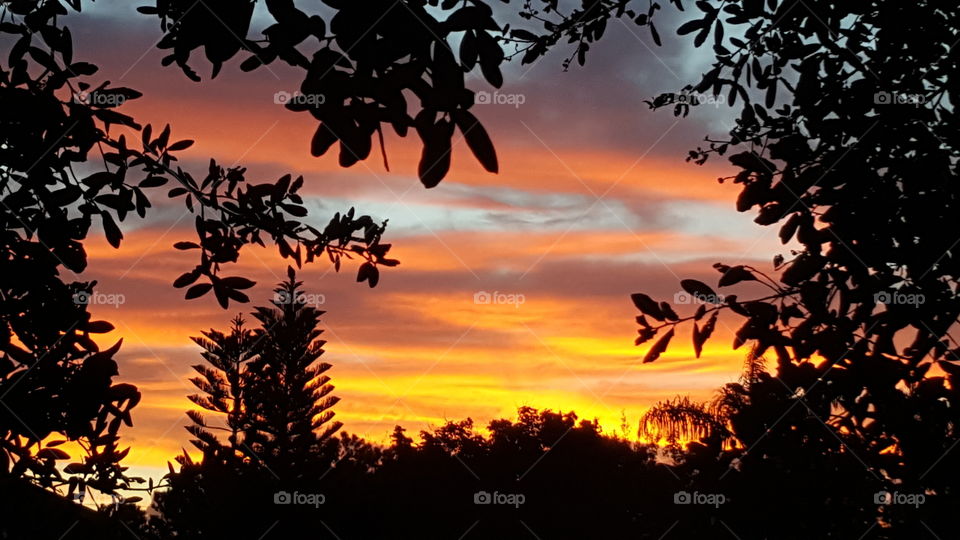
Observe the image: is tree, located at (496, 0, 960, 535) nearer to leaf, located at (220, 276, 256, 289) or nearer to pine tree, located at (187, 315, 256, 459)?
leaf, located at (220, 276, 256, 289)

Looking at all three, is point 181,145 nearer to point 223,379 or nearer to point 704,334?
point 704,334

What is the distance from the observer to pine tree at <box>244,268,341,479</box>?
118 feet

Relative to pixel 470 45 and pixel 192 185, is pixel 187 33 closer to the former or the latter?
pixel 470 45

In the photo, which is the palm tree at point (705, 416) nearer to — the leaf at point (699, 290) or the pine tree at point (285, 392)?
the leaf at point (699, 290)

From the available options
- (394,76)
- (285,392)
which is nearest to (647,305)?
(394,76)

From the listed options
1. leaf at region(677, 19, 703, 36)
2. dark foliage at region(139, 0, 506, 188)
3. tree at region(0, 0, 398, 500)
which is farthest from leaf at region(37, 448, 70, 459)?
leaf at region(677, 19, 703, 36)

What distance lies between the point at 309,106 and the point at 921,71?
9.84ft

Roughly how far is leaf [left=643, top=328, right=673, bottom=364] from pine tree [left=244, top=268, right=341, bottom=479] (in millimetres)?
33198

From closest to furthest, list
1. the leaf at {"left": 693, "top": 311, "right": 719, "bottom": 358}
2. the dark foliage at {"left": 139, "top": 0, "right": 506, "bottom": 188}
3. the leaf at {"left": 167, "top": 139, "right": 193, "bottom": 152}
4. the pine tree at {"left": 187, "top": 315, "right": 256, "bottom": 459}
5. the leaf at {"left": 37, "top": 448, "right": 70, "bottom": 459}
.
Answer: the dark foliage at {"left": 139, "top": 0, "right": 506, "bottom": 188} → the leaf at {"left": 693, "top": 311, "right": 719, "bottom": 358} → the leaf at {"left": 37, "top": 448, "right": 70, "bottom": 459} → the leaf at {"left": 167, "top": 139, "right": 193, "bottom": 152} → the pine tree at {"left": 187, "top": 315, "right": 256, "bottom": 459}

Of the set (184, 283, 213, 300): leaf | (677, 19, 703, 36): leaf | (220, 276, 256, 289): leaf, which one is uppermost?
(677, 19, 703, 36): leaf

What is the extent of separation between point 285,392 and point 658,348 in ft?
113

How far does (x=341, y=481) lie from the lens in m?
31.0

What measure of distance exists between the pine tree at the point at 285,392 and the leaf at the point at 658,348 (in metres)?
33.2

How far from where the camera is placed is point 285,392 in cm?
3644
